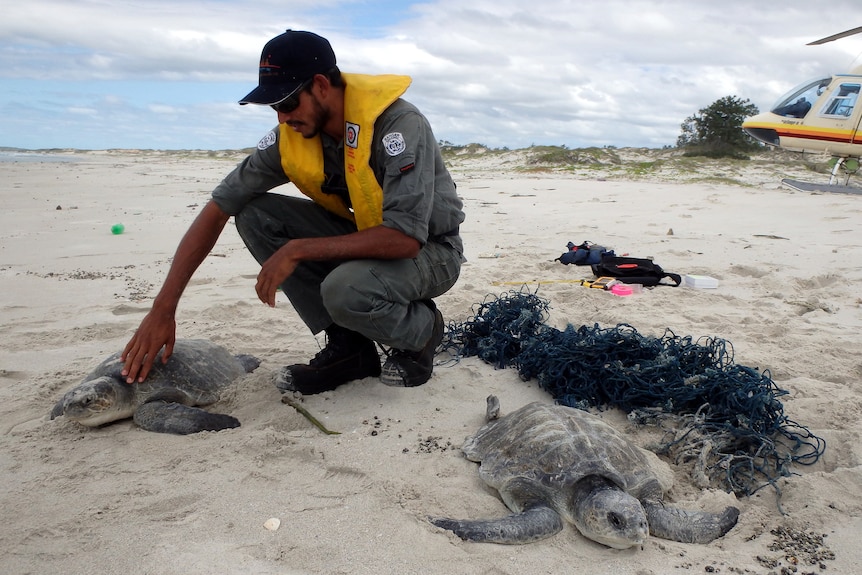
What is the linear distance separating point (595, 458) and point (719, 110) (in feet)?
82.3

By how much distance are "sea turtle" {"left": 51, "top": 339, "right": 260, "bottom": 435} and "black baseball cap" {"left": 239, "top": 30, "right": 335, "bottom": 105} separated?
132 centimetres

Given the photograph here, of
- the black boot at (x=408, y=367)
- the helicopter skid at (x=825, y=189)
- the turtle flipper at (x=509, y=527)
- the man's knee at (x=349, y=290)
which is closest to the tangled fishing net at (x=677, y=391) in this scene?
the black boot at (x=408, y=367)

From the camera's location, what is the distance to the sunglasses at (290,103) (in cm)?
261

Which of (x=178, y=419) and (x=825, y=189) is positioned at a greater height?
(x=825, y=189)

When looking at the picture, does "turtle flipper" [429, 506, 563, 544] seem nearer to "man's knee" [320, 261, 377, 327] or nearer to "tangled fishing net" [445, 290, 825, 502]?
"tangled fishing net" [445, 290, 825, 502]

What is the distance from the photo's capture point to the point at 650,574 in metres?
1.88

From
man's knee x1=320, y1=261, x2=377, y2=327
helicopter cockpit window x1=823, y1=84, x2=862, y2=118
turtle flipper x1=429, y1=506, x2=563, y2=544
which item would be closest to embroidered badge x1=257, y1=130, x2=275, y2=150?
man's knee x1=320, y1=261, x2=377, y2=327

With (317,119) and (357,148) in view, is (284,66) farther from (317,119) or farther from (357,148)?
(357,148)

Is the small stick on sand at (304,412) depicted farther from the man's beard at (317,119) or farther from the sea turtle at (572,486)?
the man's beard at (317,119)

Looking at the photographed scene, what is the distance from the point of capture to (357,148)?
278 cm

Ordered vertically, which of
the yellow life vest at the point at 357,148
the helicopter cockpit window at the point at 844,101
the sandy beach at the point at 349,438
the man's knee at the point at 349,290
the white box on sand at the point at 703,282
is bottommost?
the sandy beach at the point at 349,438

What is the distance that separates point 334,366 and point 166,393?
2.59 ft

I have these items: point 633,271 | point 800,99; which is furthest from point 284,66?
point 800,99

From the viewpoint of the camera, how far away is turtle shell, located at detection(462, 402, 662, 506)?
2.22 metres
